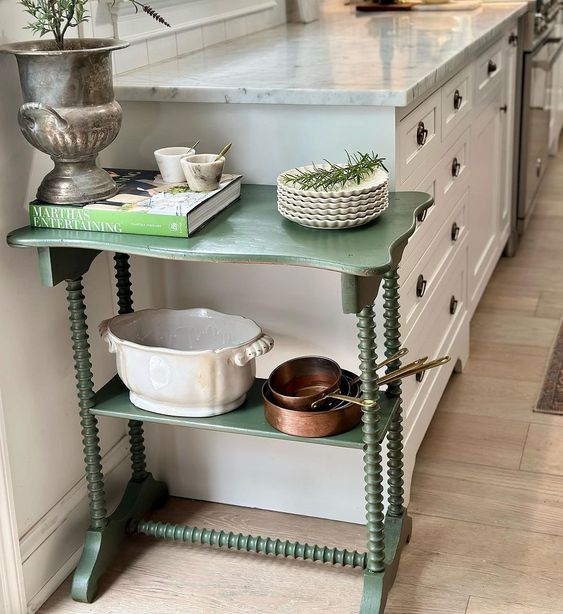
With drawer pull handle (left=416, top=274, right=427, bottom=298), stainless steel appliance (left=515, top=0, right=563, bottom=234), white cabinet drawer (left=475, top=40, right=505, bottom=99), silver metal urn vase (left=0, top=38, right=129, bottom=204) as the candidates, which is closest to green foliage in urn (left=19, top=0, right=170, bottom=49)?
silver metal urn vase (left=0, top=38, right=129, bottom=204)

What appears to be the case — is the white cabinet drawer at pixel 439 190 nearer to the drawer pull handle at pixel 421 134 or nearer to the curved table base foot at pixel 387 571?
the drawer pull handle at pixel 421 134

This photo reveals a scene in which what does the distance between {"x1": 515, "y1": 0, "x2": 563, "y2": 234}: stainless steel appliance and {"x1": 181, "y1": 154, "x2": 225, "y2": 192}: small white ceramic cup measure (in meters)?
2.21

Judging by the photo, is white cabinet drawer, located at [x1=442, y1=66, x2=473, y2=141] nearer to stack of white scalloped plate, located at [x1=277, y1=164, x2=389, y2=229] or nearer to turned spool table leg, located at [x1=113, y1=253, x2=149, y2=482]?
stack of white scalloped plate, located at [x1=277, y1=164, x2=389, y2=229]

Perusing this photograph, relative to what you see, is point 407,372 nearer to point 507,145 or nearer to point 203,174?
point 203,174

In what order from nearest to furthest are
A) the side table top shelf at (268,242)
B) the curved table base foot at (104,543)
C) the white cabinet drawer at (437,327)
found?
1. the side table top shelf at (268,242)
2. the curved table base foot at (104,543)
3. the white cabinet drawer at (437,327)

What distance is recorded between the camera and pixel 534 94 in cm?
373

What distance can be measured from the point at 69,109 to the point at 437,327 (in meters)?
1.19

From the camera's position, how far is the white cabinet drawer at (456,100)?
2.29m

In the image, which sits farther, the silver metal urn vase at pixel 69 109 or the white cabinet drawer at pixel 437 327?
the white cabinet drawer at pixel 437 327

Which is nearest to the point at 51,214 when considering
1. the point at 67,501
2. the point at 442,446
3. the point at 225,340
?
the point at 225,340

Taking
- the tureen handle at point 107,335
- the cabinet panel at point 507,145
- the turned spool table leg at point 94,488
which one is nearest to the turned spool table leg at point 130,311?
the turned spool table leg at point 94,488

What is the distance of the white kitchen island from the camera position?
1.86 metres

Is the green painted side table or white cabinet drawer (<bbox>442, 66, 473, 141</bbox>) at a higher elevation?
white cabinet drawer (<bbox>442, 66, 473, 141</bbox>)

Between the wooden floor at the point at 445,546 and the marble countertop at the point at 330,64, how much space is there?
36.7 inches
